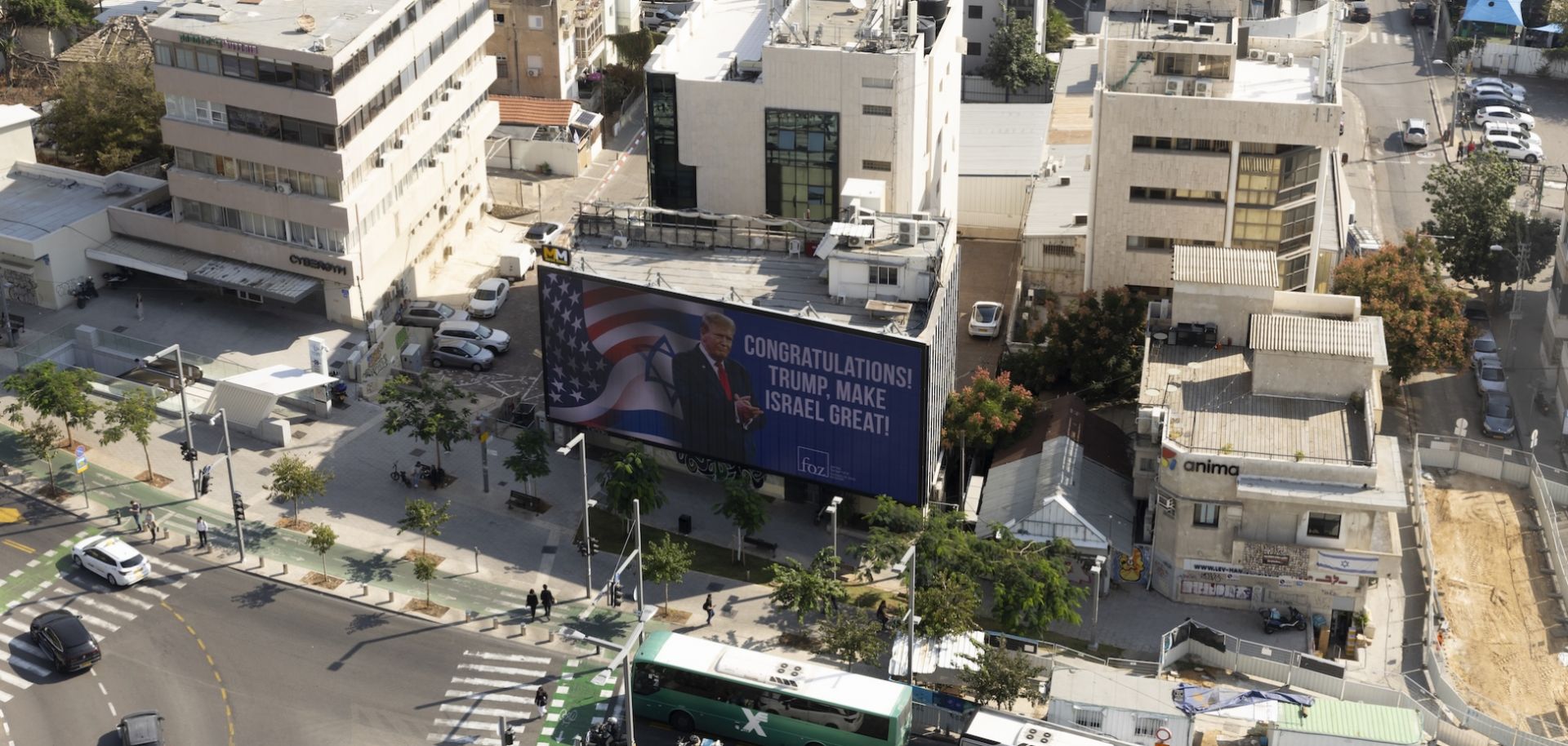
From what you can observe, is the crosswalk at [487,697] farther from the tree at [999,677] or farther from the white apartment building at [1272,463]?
the white apartment building at [1272,463]

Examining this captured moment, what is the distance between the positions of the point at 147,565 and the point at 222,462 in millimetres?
11346

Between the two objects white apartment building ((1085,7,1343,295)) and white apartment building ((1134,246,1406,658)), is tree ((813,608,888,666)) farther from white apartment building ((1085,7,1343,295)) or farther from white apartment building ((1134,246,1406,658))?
white apartment building ((1085,7,1343,295))

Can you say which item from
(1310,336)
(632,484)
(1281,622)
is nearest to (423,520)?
(632,484)

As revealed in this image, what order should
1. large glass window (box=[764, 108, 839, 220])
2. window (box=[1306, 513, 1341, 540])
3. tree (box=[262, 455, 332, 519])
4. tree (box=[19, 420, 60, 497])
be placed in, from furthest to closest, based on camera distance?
large glass window (box=[764, 108, 839, 220]) < tree (box=[19, 420, 60, 497]) < tree (box=[262, 455, 332, 519]) < window (box=[1306, 513, 1341, 540])

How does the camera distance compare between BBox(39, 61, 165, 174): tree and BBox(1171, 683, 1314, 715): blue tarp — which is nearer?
BBox(1171, 683, 1314, 715): blue tarp

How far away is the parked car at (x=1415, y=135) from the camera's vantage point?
159125mm

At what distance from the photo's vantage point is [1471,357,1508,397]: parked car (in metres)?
119

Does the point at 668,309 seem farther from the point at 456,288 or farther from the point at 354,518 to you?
the point at 456,288

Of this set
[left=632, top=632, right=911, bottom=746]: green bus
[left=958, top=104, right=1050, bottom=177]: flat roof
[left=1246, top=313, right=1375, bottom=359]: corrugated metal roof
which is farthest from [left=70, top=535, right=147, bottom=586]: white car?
[left=958, top=104, right=1050, bottom=177]: flat roof

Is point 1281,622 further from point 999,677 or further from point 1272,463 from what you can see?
point 999,677

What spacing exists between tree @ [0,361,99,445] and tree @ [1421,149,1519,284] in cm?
8738

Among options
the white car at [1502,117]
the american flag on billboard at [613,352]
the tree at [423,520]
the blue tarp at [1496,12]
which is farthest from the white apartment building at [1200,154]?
the blue tarp at [1496,12]

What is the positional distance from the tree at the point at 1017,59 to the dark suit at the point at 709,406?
72030 millimetres

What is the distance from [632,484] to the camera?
9869 centimetres
